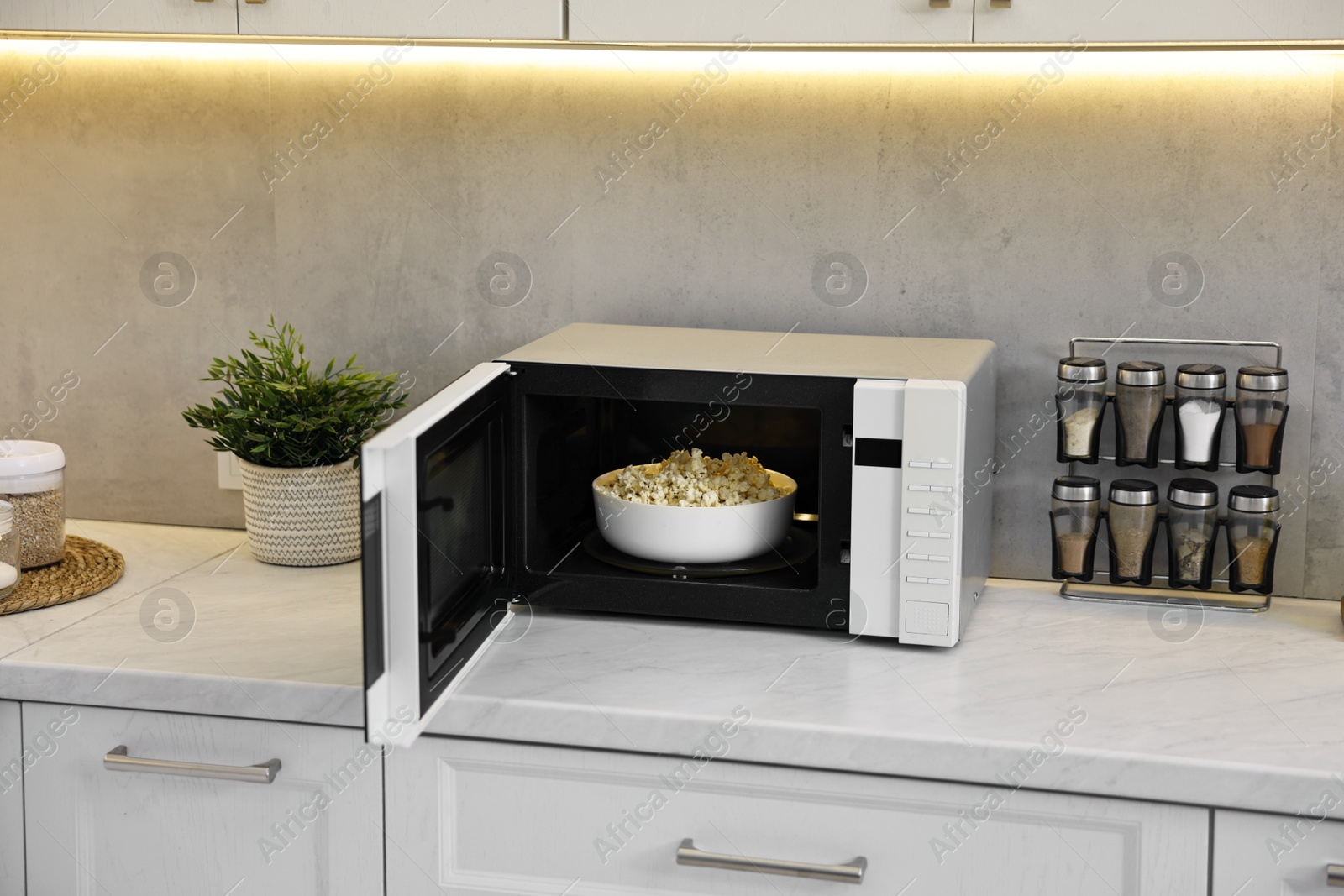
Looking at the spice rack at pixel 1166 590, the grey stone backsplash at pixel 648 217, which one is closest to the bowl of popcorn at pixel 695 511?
the grey stone backsplash at pixel 648 217

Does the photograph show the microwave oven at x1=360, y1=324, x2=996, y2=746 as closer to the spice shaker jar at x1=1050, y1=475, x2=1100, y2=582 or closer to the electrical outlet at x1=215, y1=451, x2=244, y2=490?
the spice shaker jar at x1=1050, y1=475, x2=1100, y2=582

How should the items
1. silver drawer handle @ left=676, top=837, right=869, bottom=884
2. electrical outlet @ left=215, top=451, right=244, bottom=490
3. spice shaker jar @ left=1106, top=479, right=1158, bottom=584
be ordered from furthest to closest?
electrical outlet @ left=215, top=451, right=244, bottom=490, spice shaker jar @ left=1106, top=479, right=1158, bottom=584, silver drawer handle @ left=676, top=837, right=869, bottom=884

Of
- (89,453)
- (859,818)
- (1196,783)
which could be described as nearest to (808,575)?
(859,818)

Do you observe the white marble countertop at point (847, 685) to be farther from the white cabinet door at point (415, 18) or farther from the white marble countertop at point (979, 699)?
the white cabinet door at point (415, 18)

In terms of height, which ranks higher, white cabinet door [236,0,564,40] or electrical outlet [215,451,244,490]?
white cabinet door [236,0,564,40]

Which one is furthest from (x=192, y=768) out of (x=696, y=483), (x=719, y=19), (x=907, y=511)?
(x=719, y=19)

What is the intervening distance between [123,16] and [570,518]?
0.72 meters

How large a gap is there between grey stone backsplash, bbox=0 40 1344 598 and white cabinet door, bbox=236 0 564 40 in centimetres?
24

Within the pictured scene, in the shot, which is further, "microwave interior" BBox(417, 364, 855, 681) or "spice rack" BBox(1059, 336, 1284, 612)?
"spice rack" BBox(1059, 336, 1284, 612)

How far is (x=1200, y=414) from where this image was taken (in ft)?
4.57

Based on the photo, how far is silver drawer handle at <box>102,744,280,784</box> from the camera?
1.18m

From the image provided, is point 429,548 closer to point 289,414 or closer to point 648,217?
point 289,414

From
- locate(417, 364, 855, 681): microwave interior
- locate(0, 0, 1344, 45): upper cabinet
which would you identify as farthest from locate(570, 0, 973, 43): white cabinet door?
locate(417, 364, 855, 681): microwave interior

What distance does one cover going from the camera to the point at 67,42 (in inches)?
64.6
